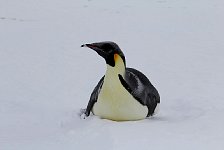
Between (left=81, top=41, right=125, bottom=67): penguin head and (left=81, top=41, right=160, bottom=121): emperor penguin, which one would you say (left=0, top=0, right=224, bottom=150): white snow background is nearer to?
(left=81, top=41, right=160, bottom=121): emperor penguin

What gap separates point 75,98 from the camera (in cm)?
510

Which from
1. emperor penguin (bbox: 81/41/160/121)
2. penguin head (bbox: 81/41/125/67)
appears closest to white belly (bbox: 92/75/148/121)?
emperor penguin (bbox: 81/41/160/121)

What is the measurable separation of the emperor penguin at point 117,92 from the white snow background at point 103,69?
0.29 feet

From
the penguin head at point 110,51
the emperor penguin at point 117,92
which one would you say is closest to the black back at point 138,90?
the emperor penguin at point 117,92

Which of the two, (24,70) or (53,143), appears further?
(24,70)

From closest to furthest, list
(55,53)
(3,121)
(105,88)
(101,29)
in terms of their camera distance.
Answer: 1. (105,88)
2. (3,121)
3. (55,53)
4. (101,29)

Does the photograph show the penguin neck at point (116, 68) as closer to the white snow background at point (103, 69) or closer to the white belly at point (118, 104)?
the white belly at point (118, 104)

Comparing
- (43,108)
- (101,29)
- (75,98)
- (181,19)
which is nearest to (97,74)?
(75,98)

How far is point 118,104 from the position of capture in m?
3.71

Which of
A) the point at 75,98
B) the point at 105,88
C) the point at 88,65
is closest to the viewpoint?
the point at 105,88

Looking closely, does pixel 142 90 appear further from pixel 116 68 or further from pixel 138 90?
pixel 116 68

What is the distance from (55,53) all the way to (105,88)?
11.9 ft

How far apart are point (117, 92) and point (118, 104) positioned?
3.1 inches

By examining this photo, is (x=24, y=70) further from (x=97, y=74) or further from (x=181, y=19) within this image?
(x=181, y=19)
